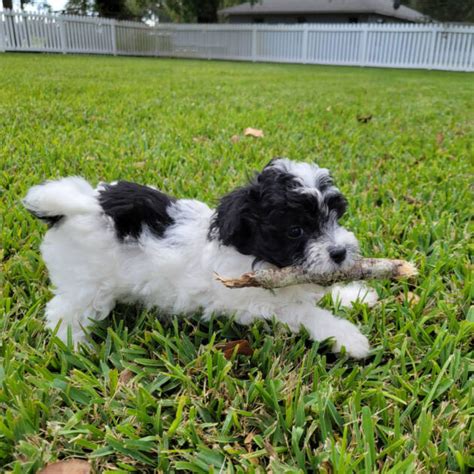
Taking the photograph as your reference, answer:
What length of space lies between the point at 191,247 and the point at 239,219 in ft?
1.21

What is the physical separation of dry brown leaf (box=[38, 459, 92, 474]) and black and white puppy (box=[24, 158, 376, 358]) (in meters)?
0.79

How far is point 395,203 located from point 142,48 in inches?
1004

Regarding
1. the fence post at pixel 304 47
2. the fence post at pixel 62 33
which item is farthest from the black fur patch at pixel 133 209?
the fence post at pixel 304 47

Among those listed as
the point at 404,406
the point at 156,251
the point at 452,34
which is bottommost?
the point at 404,406

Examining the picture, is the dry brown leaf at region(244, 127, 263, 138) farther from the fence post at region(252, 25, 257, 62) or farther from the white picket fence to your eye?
the fence post at region(252, 25, 257, 62)

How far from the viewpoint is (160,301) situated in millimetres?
2381


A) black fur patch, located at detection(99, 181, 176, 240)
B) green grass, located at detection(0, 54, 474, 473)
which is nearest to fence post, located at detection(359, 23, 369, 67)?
green grass, located at detection(0, 54, 474, 473)

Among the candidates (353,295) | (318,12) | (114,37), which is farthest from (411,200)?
(318,12)

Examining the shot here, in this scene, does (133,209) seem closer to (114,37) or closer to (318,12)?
(114,37)

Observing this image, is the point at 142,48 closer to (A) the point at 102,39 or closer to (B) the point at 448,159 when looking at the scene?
(A) the point at 102,39

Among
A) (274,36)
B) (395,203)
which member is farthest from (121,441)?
(274,36)

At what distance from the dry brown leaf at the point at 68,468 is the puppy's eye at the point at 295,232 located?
1.18 meters

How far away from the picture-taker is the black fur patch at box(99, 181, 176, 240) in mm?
2314

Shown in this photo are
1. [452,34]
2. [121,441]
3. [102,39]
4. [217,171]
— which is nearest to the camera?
[121,441]
